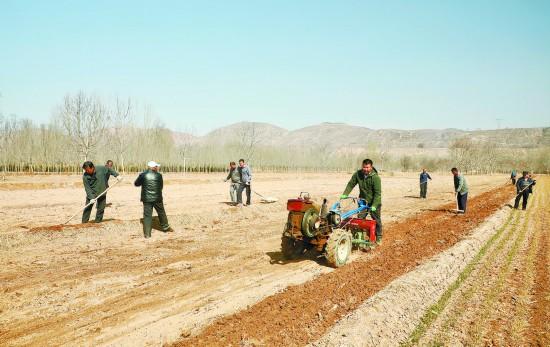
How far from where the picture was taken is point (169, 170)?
56500mm

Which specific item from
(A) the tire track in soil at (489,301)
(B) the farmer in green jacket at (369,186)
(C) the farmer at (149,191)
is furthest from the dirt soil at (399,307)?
(C) the farmer at (149,191)

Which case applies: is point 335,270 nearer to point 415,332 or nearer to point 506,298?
point 415,332

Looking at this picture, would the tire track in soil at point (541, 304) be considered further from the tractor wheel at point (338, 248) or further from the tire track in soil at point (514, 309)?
the tractor wheel at point (338, 248)

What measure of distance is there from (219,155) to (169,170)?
13.6 m

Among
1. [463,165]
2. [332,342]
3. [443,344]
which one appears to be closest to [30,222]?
[332,342]

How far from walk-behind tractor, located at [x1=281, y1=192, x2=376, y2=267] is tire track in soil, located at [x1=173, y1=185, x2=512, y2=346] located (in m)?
0.36

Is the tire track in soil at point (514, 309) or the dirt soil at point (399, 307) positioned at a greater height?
the dirt soil at point (399, 307)

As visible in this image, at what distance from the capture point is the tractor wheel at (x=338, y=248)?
6.79m

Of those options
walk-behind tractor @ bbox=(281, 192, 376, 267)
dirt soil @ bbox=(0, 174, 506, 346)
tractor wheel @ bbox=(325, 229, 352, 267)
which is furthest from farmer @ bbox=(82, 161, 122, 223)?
tractor wheel @ bbox=(325, 229, 352, 267)

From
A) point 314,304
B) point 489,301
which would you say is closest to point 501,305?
point 489,301

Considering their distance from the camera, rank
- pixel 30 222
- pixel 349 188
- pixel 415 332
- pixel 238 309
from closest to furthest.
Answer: pixel 415 332, pixel 238 309, pixel 349 188, pixel 30 222

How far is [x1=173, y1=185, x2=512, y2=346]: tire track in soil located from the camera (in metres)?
4.36

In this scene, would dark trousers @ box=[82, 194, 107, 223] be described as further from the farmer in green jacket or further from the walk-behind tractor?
the farmer in green jacket

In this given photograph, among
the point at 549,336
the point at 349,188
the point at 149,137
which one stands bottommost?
the point at 549,336
